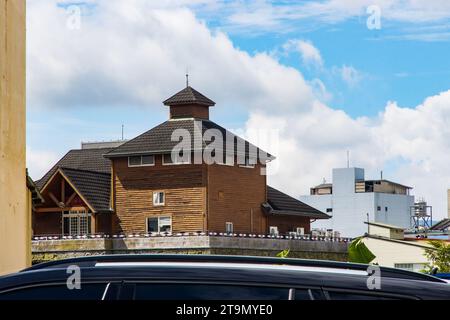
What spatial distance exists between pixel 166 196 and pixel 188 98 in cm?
726

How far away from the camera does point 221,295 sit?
5656 mm

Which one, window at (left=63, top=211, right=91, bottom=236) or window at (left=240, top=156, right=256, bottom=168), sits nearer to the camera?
window at (left=63, top=211, right=91, bottom=236)

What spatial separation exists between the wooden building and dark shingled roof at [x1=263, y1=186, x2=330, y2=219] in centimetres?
17

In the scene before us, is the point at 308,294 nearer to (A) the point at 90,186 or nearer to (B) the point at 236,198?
(B) the point at 236,198

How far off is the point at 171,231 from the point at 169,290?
6311 cm

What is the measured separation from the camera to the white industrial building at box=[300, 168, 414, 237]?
137 m

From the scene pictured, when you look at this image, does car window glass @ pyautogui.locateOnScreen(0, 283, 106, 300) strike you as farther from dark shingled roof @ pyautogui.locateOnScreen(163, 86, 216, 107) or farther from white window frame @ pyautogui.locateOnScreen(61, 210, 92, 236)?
dark shingled roof @ pyautogui.locateOnScreen(163, 86, 216, 107)

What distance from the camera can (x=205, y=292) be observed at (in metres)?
5.68

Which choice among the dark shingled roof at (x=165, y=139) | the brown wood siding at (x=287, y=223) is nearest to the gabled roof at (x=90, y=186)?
the dark shingled roof at (x=165, y=139)

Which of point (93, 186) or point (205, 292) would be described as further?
point (93, 186)

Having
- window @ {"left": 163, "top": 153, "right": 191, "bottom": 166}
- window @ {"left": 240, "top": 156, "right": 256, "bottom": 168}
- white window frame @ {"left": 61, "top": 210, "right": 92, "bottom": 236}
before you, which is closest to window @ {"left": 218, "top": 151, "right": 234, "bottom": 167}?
window @ {"left": 240, "top": 156, "right": 256, "bottom": 168}

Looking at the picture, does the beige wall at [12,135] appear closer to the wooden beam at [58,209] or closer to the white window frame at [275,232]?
the wooden beam at [58,209]

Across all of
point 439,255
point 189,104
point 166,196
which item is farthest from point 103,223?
point 439,255

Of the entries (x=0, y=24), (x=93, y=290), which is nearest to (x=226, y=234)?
(x=0, y=24)
